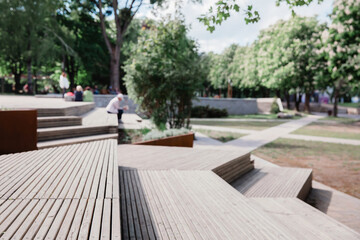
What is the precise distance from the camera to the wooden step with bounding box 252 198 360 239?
3.19 metres

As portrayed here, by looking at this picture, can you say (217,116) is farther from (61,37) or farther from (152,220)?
(152,220)

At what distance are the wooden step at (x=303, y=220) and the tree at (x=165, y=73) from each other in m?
6.71

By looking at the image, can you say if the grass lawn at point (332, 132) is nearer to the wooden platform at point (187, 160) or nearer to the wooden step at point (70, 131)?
the wooden platform at point (187, 160)

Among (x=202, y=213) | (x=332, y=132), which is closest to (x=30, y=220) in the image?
(x=202, y=213)

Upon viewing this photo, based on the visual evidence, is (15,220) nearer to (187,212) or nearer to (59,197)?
(59,197)

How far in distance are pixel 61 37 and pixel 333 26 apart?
25778 millimetres

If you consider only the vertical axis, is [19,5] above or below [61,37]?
above

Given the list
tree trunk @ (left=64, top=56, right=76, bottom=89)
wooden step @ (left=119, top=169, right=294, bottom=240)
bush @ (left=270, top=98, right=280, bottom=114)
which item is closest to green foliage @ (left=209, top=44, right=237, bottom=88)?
bush @ (left=270, top=98, right=280, bottom=114)

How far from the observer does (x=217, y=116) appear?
A: 2627 cm

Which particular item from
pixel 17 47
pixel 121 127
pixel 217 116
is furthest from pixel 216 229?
pixel 17 47

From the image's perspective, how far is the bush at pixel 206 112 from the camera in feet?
82.3

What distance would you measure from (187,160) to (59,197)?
3008 millimetres

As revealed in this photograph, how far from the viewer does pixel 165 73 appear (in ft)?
33.0

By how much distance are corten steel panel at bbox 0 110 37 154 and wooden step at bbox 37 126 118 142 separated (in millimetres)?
927
